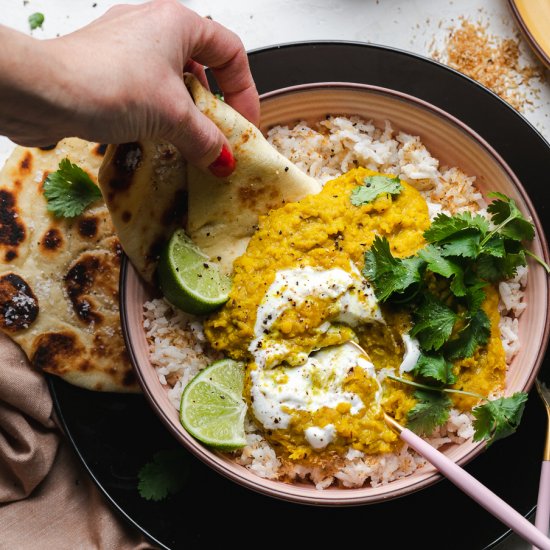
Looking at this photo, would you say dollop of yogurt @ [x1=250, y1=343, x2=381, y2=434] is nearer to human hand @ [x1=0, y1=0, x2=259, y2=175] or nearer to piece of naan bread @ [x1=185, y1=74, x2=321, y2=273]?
piece of naan bread @ [x1=185, y1=74, x2=321, y2=273]

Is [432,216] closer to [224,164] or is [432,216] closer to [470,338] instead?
[470,338]

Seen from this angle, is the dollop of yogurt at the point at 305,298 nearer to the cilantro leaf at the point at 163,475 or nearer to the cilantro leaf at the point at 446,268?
the cilantro leaf at the point at 446,268

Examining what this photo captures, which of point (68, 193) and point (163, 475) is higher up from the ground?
point (68, 193)

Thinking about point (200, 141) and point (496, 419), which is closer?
point (200, 141)

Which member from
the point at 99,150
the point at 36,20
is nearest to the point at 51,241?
the point at 99,150

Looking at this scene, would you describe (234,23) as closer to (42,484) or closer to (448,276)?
(448,276)
